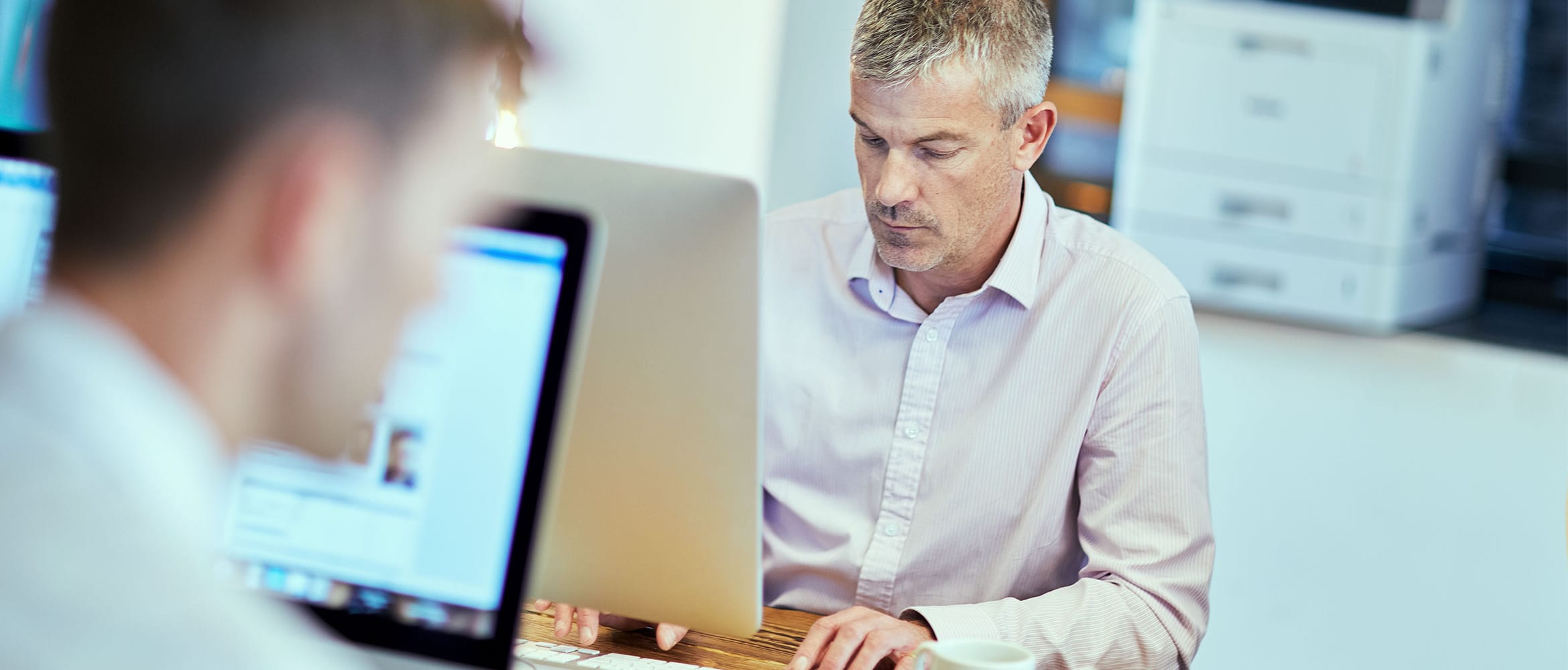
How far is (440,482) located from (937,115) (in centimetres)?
64

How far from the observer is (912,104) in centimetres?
119

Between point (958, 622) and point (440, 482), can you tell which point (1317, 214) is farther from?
point (440, 482)

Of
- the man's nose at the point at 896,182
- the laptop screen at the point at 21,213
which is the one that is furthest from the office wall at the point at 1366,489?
the laptop screen at the point at 21,213

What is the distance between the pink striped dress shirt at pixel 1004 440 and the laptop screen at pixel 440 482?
459 mm

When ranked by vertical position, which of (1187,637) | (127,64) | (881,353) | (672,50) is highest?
(672,50)

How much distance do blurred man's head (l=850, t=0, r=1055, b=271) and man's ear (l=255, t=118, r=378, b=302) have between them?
2.34 ft

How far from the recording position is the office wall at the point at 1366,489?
2.07 meters

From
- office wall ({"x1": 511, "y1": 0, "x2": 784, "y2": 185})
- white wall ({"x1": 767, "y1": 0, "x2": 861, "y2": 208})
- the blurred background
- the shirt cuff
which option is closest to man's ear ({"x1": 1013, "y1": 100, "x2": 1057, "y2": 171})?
the shirt cuff

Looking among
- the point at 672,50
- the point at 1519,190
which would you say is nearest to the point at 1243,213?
the point at 1519,190

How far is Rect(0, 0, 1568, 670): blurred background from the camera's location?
224 centimetres

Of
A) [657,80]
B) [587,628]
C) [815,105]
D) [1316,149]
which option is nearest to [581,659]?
[587,628]

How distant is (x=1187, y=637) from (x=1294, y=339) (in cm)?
233

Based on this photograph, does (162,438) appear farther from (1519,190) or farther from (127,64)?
(1519,190)

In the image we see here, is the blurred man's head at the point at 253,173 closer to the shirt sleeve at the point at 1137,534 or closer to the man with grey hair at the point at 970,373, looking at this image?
the shirt sleeve at the point at 1137,534
